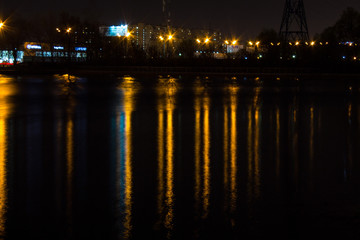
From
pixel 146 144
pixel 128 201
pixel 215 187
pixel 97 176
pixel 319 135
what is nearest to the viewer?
pixel 128 201

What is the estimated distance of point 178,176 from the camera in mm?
9219

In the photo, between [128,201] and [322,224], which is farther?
[128,201]

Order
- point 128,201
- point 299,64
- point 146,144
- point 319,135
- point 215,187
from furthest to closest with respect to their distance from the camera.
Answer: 1. point 299,64
2. point 319,135
3. point 146,144
4. point 215,187
5. point 128,201

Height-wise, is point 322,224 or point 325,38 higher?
point 325,38

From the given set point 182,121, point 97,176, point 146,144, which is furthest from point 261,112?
point 97,176

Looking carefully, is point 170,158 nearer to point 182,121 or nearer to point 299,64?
point 182,121

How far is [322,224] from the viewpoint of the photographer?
6.63m

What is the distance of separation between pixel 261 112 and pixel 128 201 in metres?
12.9

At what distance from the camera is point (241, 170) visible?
980 cm

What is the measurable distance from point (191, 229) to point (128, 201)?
1511mm

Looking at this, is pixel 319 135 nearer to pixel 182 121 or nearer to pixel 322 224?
pixel 182 121

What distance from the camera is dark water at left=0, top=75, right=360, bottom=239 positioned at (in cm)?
659

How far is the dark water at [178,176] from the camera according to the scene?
659 centimetres

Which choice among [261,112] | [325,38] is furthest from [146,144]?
[325,38]
